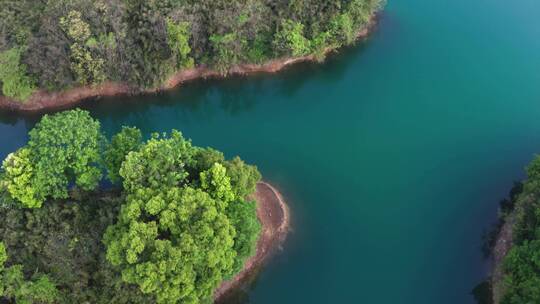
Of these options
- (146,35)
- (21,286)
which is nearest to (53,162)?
(21,286)

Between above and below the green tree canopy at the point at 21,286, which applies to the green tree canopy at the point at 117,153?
above

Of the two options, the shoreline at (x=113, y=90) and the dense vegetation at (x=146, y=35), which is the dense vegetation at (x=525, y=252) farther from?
the shoreline at (x=113, y=90)

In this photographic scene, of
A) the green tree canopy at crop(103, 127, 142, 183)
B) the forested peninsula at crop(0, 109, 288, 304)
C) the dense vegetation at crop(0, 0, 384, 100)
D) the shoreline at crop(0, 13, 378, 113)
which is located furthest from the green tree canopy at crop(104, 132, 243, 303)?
the shoreline at crop(0, 13, 378, 113)

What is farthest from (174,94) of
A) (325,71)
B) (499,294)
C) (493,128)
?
(499,294)

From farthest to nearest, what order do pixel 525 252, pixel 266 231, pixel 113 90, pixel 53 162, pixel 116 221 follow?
pixel 113 90 < pixel 266 231 < pixel 116 221 < pixel 53 162 < pixel 525 252

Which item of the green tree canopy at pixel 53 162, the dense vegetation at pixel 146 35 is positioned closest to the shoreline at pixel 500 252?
the dense vegetation at pixel 146 35

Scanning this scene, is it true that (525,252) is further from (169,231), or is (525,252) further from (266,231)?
(169,231)

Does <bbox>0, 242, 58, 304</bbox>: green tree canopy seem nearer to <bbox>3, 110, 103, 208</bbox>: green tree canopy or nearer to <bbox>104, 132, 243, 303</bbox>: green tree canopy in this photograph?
<bbox>3, 110, 103, 208</bbox>: green tree canopy
